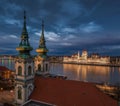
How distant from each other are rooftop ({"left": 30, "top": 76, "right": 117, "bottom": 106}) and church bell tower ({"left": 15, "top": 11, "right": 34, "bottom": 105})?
1.19 meters

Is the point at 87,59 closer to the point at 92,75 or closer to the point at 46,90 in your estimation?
the point at 92,75

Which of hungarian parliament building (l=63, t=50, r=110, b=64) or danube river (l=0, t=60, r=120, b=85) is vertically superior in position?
hungarian parliament building (l=63, t=50, r=110, b=64)

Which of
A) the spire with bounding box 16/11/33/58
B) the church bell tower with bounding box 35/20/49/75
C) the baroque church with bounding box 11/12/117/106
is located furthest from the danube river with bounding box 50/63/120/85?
the spire with bounding box 16/11/33/58

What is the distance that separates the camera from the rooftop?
1664 cm

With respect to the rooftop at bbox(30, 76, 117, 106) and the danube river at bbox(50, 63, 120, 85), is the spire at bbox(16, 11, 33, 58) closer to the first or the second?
the rooftop at bbox(30, 76, 117, 106)

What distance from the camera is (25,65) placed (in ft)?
62.8

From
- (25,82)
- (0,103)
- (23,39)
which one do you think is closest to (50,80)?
(25,82)

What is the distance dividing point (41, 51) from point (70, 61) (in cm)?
16937

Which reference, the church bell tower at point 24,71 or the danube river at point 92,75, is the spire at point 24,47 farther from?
the danube river at point 92,75

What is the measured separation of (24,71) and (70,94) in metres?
6.71

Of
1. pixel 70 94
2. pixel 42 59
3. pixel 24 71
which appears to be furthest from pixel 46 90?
pixel 42 59

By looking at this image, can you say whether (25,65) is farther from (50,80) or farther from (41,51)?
(41,51)

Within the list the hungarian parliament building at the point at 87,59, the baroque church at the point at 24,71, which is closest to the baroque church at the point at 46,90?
the baroque church at the point at 24,71

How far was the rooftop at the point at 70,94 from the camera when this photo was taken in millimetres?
16639
